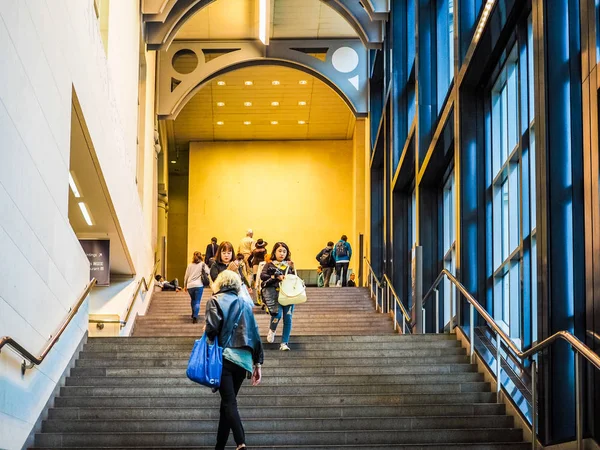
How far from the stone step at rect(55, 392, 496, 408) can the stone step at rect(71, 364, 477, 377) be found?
0.95 meters

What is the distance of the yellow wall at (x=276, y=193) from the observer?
1438 inches

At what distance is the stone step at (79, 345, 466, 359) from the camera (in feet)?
37.3

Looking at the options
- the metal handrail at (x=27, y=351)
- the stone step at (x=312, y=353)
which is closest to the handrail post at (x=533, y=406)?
the stone step at (x=312, y=353)

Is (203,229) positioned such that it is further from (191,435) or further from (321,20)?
(191,435)

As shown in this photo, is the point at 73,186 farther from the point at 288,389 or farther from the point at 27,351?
the point at 27,351

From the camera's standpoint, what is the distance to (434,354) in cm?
1154

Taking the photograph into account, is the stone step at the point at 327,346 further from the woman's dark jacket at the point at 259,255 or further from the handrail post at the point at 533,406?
the woman's dark jacket at the point at 259,255

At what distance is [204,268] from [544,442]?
33.4ft

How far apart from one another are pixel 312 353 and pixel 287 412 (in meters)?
2.51

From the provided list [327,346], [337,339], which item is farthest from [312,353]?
[337,339]

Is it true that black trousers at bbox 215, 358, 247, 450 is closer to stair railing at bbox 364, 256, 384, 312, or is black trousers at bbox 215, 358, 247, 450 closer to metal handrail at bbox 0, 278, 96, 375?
metal handrail at bbox 0, 278, 96, 375

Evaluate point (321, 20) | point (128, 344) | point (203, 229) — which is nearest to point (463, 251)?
point (128, 344)

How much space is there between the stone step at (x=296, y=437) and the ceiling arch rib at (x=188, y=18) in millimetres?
14759

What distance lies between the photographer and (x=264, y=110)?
33.7m
